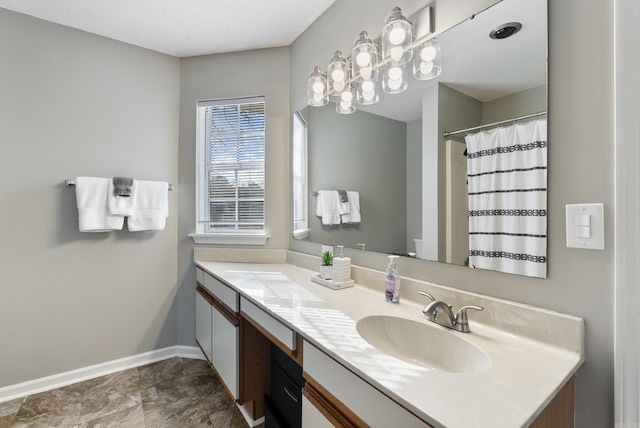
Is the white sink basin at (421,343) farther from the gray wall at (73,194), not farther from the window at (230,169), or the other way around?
the gray wall at (73,194)

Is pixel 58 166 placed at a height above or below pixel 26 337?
above

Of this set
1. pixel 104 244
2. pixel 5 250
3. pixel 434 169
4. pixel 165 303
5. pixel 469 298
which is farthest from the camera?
pixel 165 303

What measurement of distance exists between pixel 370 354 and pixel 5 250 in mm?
2341

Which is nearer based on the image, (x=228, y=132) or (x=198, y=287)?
(x=198, y=287)

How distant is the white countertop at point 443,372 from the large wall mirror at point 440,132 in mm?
235

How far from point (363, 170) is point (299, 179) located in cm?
65

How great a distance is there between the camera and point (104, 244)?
2.10 m

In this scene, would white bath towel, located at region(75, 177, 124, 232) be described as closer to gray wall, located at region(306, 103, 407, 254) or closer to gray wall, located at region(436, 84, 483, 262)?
gray wall, located at region(306, 103, 407, 254)

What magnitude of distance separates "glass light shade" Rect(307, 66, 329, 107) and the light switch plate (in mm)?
1325

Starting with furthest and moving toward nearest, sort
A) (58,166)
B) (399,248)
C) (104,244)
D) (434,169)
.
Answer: (104,244) → (58,166) → (399,248) → (434,169)

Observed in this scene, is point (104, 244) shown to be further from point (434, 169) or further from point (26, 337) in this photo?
point (434, 169)

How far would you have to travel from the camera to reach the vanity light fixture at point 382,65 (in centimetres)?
122

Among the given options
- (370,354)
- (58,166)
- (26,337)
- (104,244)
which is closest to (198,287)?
(104,244)

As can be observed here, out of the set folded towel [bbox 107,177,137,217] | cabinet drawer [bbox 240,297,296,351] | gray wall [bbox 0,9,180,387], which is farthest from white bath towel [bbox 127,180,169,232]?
cabinet drawer [bbox 240,297,296,351]
